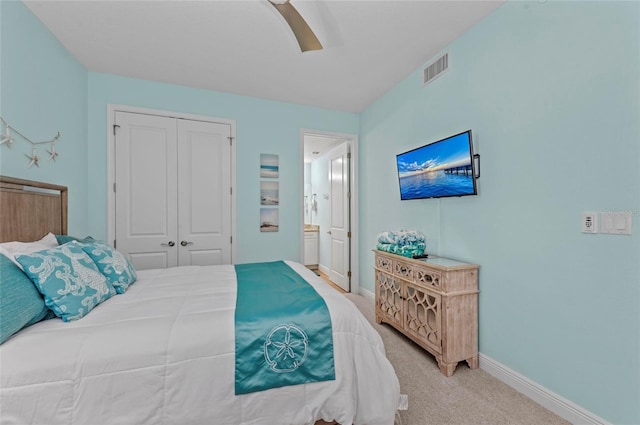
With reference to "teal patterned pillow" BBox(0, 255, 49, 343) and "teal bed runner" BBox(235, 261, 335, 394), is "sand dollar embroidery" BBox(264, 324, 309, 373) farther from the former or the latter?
"teal patterned pillow" BBox(0, 255, 49, 343)

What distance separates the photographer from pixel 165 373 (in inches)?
43.7

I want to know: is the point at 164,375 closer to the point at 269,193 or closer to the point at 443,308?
the point at 443,308

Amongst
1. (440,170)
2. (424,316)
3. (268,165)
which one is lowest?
(424,316)

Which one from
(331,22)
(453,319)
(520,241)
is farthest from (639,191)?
(331,22)

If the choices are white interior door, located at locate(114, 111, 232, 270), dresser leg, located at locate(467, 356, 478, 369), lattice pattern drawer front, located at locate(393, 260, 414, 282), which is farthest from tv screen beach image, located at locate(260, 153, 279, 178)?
dresser leg, located at locate(467, 356, 478, 369)

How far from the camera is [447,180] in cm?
221

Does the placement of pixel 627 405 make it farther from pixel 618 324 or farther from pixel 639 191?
pixel 639 191

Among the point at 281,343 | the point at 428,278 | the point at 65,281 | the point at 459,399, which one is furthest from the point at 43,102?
the point at 459,399

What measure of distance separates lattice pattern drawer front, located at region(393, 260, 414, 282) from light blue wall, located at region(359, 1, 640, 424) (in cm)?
37

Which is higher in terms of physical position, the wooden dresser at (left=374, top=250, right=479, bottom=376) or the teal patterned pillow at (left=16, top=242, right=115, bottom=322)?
the teal patterned pillow at (left=16, top=242, right=115, bottom=322)

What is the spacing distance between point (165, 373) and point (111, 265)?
1.00 m

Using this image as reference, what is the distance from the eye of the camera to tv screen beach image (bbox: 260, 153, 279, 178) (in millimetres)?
3486

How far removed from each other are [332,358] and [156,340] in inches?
31.6

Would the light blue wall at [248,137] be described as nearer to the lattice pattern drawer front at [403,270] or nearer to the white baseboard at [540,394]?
the lattice pattern drawer front at [403,270]
